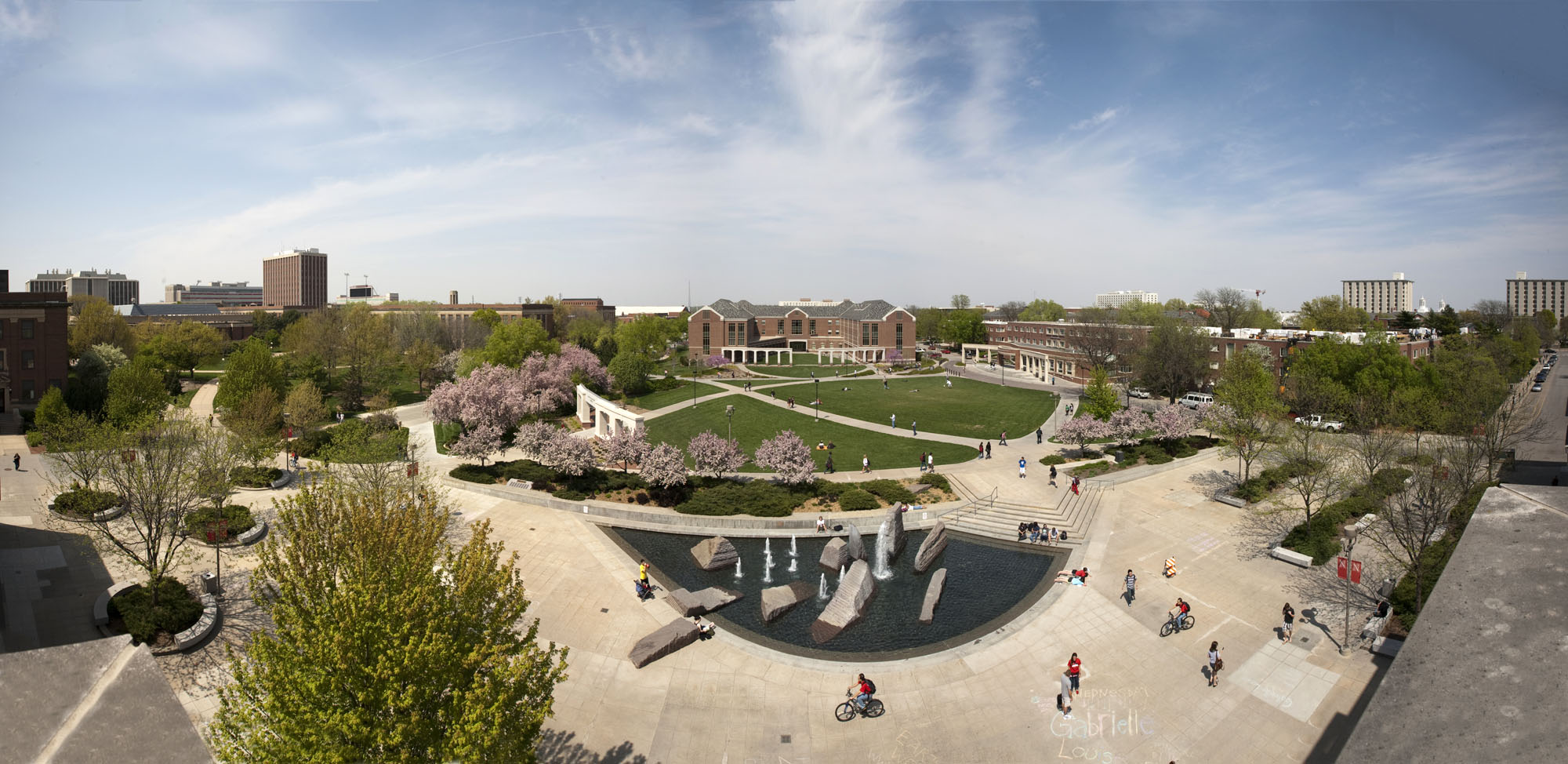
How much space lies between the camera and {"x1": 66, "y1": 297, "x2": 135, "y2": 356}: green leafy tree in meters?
72.6

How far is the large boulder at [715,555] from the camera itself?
95.9 ft

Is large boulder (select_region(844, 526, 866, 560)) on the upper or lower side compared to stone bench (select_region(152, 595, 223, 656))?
upper

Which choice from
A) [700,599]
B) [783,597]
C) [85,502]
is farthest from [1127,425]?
[85,502]

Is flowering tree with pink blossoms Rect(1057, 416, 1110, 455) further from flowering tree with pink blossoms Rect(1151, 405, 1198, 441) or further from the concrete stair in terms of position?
the concrete stair

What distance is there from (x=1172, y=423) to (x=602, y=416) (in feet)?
130

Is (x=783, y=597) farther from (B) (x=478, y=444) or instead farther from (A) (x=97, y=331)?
(A) (x=97, y=331)

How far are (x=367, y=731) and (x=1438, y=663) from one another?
527 inches

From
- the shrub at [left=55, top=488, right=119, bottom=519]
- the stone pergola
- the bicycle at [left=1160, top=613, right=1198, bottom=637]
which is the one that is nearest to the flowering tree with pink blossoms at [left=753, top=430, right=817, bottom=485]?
the stone pergola

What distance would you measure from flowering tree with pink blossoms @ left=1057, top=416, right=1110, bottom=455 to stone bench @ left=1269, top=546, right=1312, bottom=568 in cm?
1527

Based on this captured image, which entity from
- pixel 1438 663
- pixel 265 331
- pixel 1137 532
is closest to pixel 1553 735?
pixel 1438 663

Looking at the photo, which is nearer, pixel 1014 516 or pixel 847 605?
pixel 847 605

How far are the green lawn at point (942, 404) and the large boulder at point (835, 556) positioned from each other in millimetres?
24545

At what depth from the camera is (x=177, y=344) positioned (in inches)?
2980

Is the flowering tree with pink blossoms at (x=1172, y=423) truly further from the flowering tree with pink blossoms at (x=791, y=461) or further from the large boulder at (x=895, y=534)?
the flowering tree with pink blossoms at (x=791, y=461)
